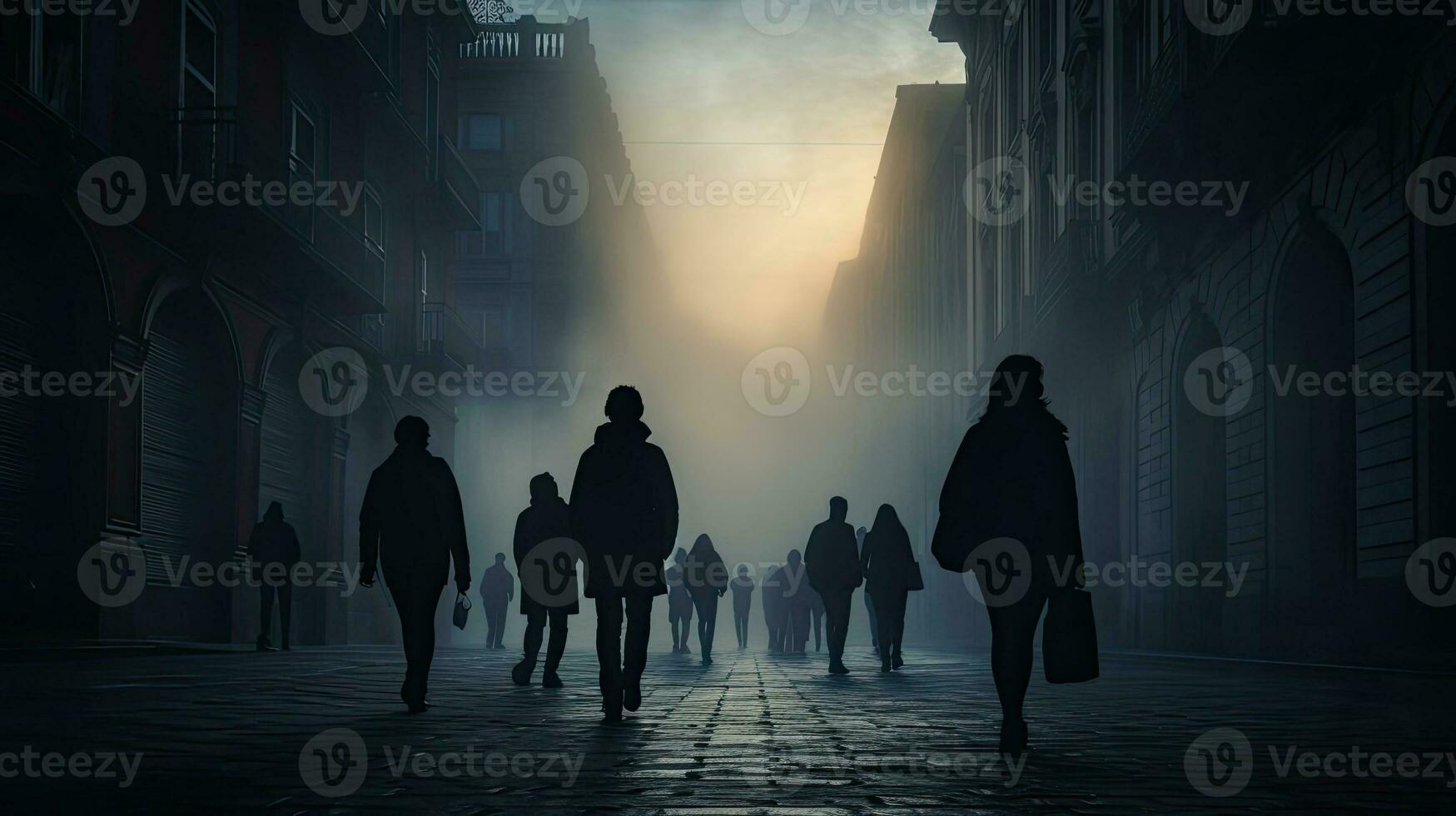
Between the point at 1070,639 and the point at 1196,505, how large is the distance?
13582 mm

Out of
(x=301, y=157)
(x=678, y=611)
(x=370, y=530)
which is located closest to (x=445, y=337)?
(x=678, y=611)

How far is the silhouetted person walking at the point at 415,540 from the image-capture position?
8.40 m

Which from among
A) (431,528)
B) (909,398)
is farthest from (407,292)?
(909,398)

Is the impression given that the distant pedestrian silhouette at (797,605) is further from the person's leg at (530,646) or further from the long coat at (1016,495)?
the long coat at (1016,495)

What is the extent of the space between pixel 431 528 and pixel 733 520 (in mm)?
89291

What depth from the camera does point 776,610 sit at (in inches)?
Result: 1105

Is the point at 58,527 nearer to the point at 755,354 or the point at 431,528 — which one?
the point at 431,528

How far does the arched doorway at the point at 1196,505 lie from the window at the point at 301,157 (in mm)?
11254

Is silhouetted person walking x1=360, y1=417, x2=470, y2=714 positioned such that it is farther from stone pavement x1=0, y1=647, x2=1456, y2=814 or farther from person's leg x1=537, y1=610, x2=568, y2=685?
person's leg x1=537, y1=610, x2=568, y2=685

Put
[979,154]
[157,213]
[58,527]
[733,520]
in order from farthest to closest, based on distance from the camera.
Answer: [733,520]
[979,154]
[157,213]
[58,527]

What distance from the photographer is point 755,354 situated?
356 ft

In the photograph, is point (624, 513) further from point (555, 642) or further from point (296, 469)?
point (296, 469)

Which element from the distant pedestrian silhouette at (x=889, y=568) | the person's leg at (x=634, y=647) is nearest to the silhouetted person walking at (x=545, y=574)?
the person's leg at (x=634, y=647)

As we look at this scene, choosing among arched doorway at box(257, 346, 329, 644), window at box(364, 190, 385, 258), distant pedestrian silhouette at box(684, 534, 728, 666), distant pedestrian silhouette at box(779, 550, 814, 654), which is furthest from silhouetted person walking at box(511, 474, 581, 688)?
window at box(364, 190, 385, 258)
